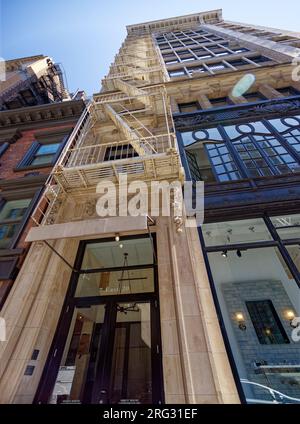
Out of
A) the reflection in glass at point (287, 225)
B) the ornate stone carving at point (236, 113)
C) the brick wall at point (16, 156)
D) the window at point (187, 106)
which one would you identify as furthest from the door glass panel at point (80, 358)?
the window at point (187, 106)

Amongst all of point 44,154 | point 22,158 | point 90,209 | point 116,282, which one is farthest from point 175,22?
point 116,282

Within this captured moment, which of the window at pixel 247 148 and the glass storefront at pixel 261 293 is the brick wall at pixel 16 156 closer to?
the window at pixel 247 148

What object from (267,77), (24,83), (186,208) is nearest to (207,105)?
(267,77)

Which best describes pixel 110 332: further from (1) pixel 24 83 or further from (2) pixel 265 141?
(1) pixel 24 83

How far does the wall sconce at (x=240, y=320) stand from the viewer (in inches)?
216

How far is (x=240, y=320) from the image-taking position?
18.3 feet

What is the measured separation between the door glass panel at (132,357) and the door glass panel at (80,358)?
0.48 m

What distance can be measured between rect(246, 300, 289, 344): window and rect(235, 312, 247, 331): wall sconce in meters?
0.62

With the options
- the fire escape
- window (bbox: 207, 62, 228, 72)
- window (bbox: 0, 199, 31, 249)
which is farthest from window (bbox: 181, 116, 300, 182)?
window (bbox: 207, 62, 228, 72)

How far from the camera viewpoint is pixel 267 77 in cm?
1198

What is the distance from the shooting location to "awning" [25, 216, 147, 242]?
4.82 meters

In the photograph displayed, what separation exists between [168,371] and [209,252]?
2.93 metres

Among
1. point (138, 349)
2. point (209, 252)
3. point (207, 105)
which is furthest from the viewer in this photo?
point (207, 105)

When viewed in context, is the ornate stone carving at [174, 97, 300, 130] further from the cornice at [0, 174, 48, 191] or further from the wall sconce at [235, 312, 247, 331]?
the wall sconce at [235, 312, 247, 331]
